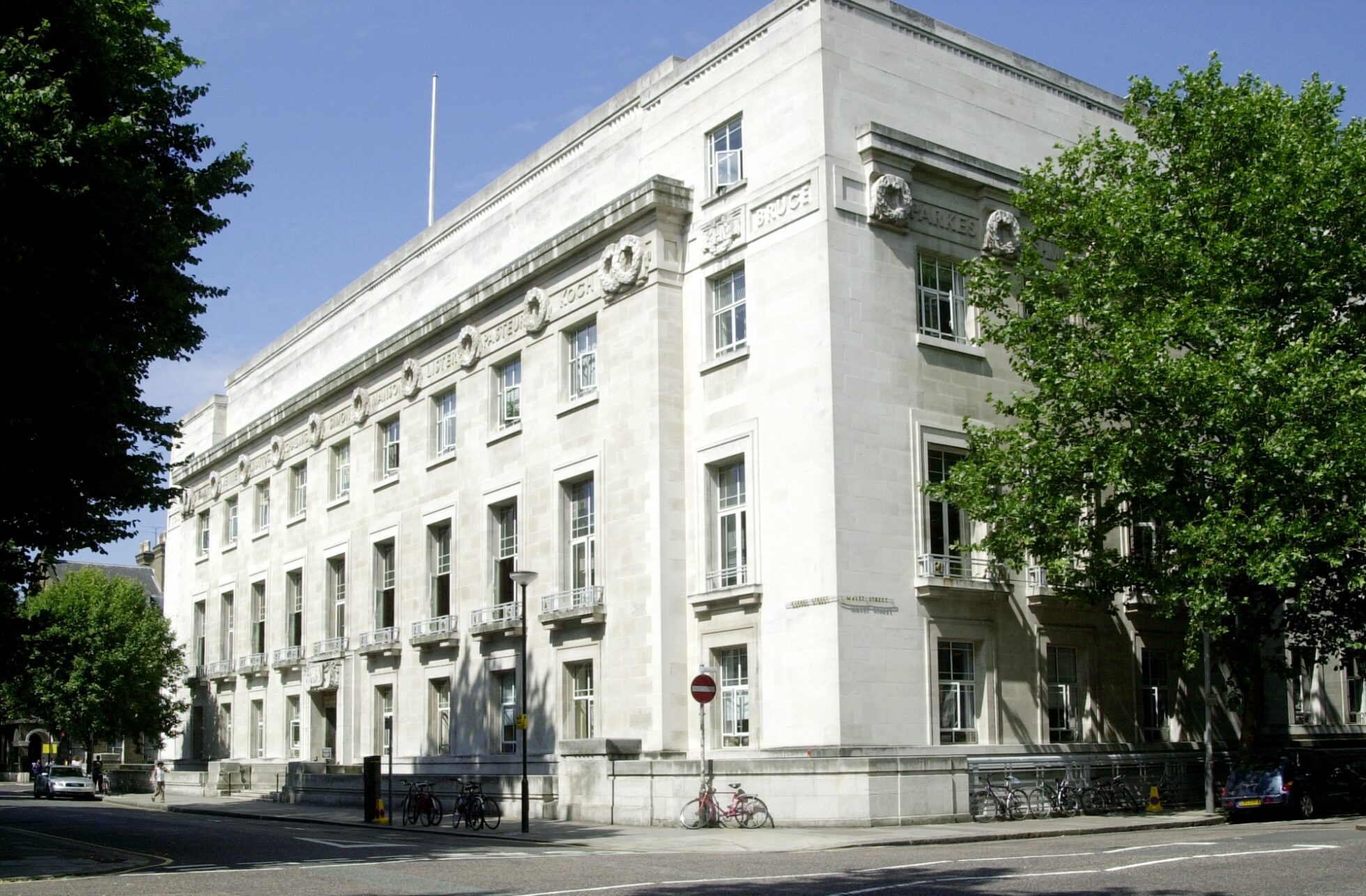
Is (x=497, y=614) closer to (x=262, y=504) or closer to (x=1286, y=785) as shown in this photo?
(x=1286, y=785)

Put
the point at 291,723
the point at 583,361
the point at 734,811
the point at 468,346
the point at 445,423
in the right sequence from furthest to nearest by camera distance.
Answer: the point at 291,723 → the point at 445,423 → the point at 468,346 → the point at 583,361 → the point at 734,811

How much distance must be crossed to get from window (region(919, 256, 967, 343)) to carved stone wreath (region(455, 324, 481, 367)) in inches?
564

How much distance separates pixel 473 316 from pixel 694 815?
1820 cm

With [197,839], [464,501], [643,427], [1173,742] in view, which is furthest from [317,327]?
[1173,742]

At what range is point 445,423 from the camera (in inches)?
1682

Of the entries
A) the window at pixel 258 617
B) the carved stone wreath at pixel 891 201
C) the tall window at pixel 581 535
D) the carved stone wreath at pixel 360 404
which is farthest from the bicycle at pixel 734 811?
the window at pixel 258 617

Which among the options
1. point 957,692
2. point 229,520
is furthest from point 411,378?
point 957,692

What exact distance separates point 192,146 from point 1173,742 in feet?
83.1

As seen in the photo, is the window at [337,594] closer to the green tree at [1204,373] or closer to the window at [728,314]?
the window at [728,314]

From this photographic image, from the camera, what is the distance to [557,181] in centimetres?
4003

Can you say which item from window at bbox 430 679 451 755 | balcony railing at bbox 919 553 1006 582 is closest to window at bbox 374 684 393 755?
window at bbox 430 679 451 755

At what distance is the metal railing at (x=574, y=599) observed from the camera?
A: 33531 mm

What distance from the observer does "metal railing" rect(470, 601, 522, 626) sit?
36438 mm

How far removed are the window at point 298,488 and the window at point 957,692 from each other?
2957 cm
